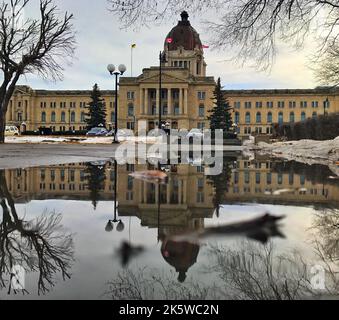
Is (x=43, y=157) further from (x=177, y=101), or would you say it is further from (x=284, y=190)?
(x=177, y=101)

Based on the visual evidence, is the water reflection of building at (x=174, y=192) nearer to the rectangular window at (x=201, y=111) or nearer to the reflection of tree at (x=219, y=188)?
the reflection of tree at (x=219, y=188)

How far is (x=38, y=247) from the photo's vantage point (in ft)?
9.59

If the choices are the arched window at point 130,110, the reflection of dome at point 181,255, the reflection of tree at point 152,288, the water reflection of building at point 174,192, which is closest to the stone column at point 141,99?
the arched window at point 130,110

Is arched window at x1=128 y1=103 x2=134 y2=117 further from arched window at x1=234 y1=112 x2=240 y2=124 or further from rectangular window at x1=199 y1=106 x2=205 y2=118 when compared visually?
arched window at x1=234 y1=112 x2=240 y2=124

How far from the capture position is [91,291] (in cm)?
217

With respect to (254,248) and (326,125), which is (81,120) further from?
(254,248)

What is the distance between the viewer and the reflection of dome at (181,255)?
2.52 m

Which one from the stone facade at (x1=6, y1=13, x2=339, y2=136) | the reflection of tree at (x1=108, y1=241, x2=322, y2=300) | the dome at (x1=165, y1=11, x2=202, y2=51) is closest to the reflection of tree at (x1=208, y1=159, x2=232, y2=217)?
the reflection of tree at (x1=108, y1=241, x2=322, y2=300)

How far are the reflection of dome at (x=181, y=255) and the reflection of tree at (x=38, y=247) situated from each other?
26.9 inches

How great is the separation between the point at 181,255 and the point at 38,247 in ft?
3.62

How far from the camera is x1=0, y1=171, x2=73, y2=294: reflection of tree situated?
2453 millimetres

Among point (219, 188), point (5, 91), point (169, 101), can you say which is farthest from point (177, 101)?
point (219, 188)

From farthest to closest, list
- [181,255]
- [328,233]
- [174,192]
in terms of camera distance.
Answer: [174,192], [328,233], [181,255]
